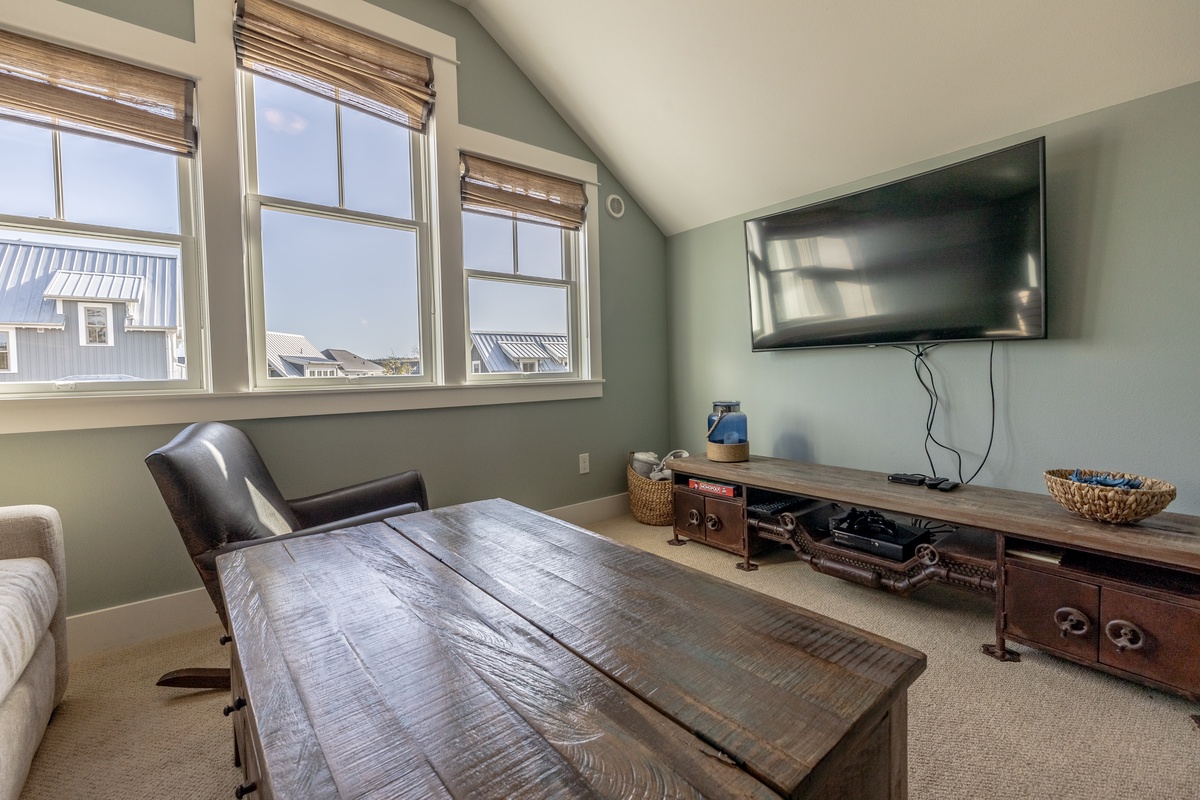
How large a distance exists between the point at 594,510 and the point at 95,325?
2564 mm

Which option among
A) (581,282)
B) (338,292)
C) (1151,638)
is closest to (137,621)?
(338,292)

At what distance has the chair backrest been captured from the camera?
4.29 feet

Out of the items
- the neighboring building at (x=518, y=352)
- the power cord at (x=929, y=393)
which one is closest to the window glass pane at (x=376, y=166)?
the neighboring building at (x=518, y=352)

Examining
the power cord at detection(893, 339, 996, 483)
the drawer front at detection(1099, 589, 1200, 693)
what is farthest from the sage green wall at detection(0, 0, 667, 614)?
the drawer front at detection(1099, 589, 1200, 693)

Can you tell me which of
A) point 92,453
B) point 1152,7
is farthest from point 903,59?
point 92,453

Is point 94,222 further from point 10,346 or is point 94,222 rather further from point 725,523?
point 725,523

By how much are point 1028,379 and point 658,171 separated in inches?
89.6

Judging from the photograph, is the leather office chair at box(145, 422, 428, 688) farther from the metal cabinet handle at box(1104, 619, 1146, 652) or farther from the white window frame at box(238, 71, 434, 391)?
the metal cabinet handle at box(1104, 619, 1146, 652)

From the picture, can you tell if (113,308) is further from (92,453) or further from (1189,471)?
(1189,471)

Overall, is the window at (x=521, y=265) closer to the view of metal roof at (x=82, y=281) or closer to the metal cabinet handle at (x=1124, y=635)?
the view of metal roof at (x=82, y=281)

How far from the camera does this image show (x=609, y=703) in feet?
2.16

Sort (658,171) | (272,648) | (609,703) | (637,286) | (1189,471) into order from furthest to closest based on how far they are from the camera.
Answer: (637,286) → (658,171) → (1189,471) → (272,648) → (609,703)

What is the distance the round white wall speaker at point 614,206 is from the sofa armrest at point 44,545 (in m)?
3.03

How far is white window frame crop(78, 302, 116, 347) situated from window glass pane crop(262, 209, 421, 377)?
1.68 feet
